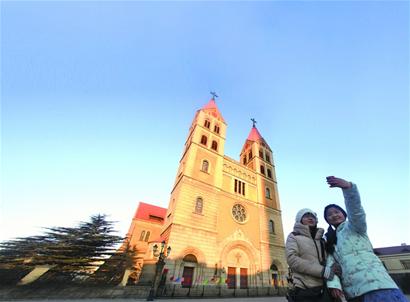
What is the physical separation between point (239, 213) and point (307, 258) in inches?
745

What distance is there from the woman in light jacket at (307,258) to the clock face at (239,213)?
58.8 feet

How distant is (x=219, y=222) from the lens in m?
18.4

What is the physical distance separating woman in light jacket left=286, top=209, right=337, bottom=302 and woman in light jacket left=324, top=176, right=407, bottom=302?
0.49ft

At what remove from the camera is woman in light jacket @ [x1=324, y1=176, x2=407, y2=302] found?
192 cm

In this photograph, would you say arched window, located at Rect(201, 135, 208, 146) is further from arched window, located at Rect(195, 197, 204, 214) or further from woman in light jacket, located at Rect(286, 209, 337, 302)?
woman in light jacket, located at Rect(286, 209, 337, 302)

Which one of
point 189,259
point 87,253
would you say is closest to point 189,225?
point 189,259

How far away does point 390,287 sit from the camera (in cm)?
194

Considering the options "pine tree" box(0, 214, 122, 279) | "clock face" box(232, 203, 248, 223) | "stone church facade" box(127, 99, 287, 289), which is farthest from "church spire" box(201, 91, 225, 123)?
"pine tree" box(0, 214, 122, 279)

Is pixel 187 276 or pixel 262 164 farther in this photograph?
pixel 262 164

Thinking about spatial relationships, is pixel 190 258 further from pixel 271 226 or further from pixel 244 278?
pixel 271 226

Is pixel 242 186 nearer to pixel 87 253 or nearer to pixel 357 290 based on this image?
pixel 87 253

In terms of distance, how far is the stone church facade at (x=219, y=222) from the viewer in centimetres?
1547

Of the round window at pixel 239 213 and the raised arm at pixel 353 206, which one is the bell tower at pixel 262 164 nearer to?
the round window at pixel 239 213

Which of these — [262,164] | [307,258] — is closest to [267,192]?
[262,164]
